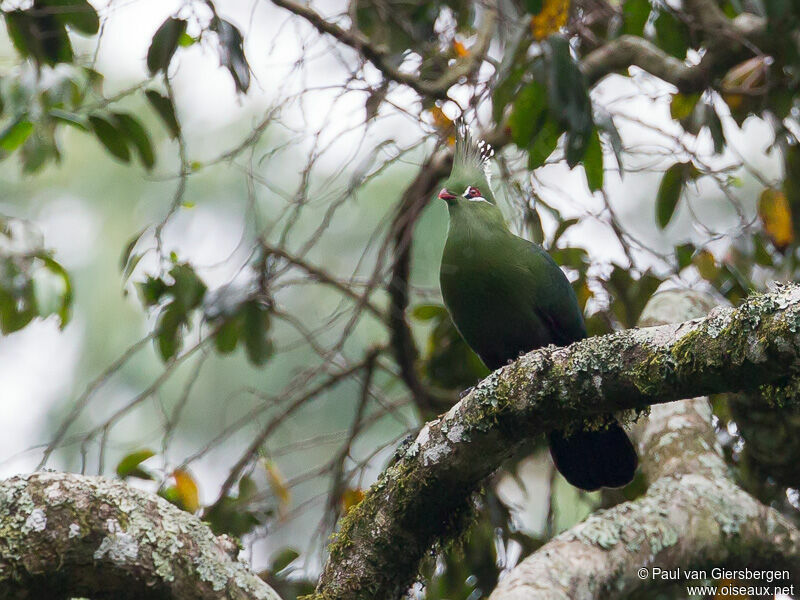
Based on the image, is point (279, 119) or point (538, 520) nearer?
point (279, 119)

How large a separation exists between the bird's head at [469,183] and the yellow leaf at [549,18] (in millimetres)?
439

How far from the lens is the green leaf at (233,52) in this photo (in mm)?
2973

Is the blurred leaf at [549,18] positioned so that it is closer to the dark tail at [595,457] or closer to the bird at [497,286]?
the bird at [497,286]

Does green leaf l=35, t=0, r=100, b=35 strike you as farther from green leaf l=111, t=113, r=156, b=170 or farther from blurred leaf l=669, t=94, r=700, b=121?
blurred leaf l=669, t=94, r=700, b=121

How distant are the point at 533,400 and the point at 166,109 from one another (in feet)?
6.16

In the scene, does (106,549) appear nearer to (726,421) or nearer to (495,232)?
(495,232)

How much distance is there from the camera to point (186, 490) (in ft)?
11.8

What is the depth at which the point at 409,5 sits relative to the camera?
169 inches

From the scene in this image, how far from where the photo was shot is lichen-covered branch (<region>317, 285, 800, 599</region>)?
69.2 inches

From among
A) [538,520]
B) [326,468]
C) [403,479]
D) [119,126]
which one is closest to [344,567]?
[403,479]

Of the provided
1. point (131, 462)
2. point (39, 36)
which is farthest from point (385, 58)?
point (131, 462)

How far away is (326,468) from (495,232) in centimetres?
139

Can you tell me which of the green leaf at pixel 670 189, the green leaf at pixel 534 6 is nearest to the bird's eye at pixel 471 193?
the green leaf at pixel 534 6

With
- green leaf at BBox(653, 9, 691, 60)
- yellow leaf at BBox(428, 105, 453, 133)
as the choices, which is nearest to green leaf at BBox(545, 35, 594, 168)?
green leaf at BBox(653, 9, 691, 60)
